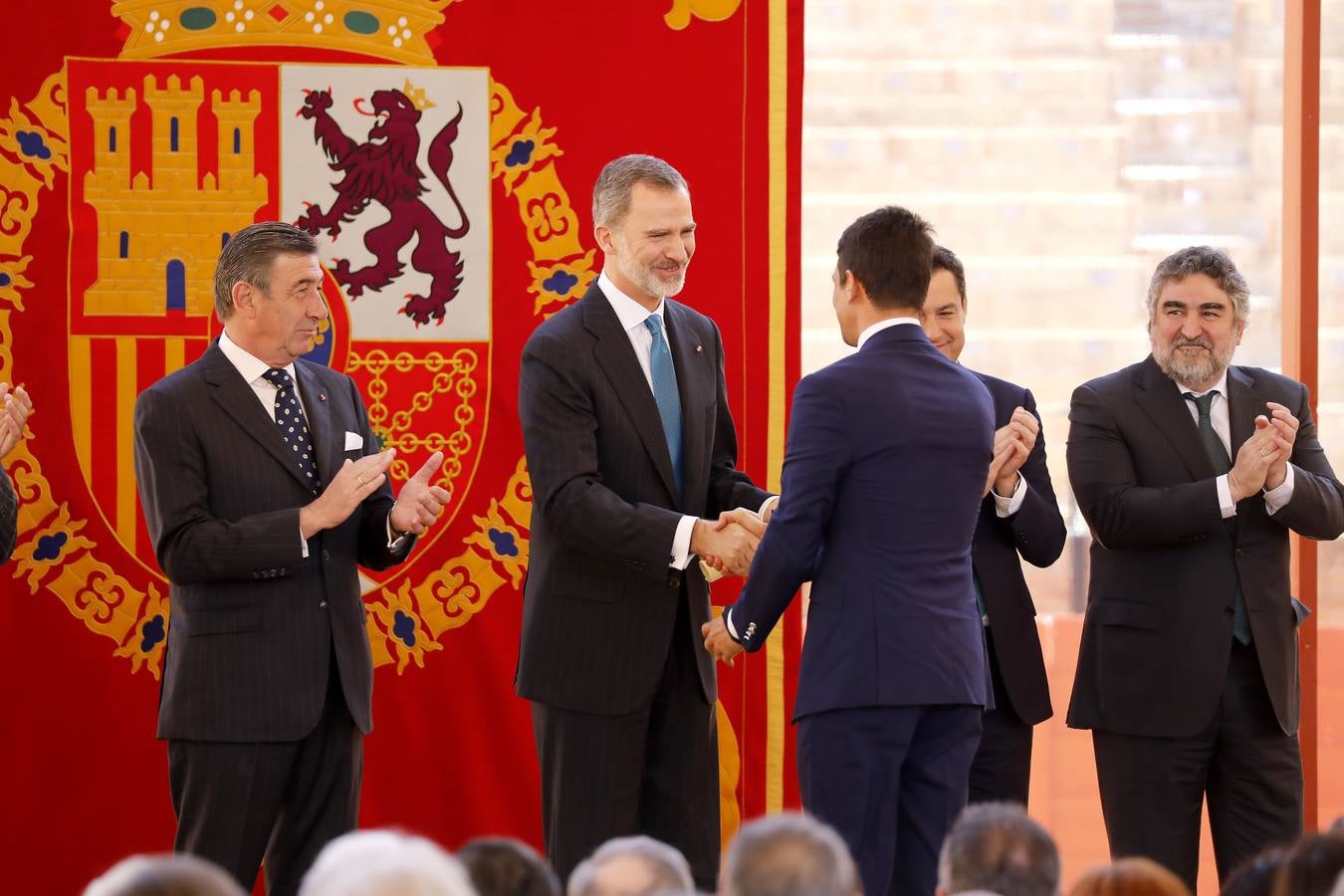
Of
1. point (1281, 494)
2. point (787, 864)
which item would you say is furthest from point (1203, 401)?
point (787, 864)

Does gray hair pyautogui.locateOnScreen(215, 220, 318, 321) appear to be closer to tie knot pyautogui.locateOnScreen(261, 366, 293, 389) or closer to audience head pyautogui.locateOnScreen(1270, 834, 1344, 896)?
tie knot pyautogui.locateOnScreen(261, 366, 293, 389)

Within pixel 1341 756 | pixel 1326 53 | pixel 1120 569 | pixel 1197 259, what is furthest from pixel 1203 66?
pixel 1341 756

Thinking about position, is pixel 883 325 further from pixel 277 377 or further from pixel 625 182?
pixel 277 377

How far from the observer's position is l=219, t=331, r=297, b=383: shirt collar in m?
3.44

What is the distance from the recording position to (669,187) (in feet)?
11.6

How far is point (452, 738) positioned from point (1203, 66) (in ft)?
10.2

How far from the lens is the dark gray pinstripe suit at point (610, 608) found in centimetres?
330

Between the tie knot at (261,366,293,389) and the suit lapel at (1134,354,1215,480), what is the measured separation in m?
2.07

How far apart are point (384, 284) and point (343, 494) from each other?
1.29 m

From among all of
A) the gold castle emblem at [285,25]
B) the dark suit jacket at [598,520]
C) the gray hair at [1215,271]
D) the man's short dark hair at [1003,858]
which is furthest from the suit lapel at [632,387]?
the man's short dark hair at [1003,858]

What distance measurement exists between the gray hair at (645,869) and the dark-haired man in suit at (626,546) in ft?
5.43

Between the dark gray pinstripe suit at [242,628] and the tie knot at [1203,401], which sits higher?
the tie knot at [1203,401]

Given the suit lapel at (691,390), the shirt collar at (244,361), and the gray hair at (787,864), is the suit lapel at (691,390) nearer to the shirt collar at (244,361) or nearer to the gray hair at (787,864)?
the shirt collar at (244,361)

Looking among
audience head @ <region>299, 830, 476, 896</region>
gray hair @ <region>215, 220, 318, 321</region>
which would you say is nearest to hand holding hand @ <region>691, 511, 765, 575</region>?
gray hair @ <region>215, 220, 318, 321</region>
